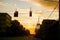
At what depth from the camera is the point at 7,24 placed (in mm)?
88125

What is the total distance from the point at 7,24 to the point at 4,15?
4.34 meters

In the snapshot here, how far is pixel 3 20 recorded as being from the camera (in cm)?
8731

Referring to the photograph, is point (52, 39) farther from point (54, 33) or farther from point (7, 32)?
point (7, 32)

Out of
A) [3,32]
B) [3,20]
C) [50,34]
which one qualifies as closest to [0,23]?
[3,20]

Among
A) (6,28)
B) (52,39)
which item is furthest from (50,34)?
(6,28)

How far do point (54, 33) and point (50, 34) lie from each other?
197 cm

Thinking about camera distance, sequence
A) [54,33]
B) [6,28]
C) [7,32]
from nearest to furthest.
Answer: [54,33] < [7,32] < [6,28]

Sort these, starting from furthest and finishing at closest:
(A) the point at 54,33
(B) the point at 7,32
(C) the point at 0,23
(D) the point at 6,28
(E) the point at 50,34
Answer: (C) the point at 0,23, (D) the point at 6,28, (B) the point at 7,32, (E) the point at 50,34, (A) the point at 54,33

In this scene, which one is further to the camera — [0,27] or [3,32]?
[0,27]

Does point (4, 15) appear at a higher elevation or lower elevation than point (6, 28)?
higher

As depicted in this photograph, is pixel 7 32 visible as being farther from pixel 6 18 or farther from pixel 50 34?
pixel 50 34

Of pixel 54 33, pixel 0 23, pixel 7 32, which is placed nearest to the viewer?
pixel 54 33

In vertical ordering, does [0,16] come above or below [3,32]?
above

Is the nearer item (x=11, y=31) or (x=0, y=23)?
(x=11, y=31)
